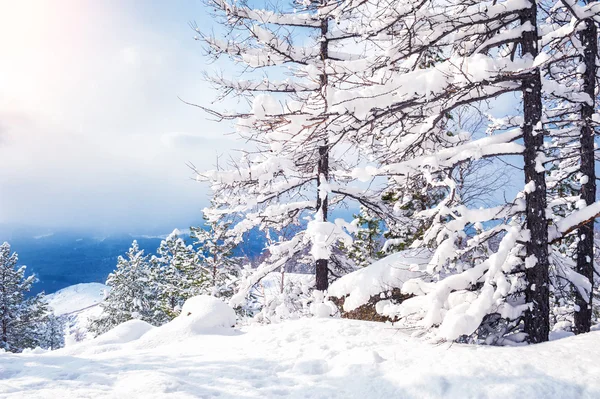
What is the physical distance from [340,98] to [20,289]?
30914 mm

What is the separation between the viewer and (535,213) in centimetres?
455

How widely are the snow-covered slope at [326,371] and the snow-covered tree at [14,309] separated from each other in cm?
2599

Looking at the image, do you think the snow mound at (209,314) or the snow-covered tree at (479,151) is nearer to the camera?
the snow-covered tree at (479,151)

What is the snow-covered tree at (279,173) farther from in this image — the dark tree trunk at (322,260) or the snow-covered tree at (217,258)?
the snow-covered tree at (217,258)

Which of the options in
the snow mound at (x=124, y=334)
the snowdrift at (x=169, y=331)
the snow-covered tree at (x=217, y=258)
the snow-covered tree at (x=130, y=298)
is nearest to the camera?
the snowdrift at (x=169, y=331)

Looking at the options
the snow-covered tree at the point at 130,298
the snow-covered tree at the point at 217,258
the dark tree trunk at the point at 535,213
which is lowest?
the snow-covered tree at the point at 130,298

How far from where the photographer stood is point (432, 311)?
432cm

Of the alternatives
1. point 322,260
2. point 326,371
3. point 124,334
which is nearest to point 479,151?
point 326,371

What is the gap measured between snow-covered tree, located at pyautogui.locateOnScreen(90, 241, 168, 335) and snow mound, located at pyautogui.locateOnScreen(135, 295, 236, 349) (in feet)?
75.1

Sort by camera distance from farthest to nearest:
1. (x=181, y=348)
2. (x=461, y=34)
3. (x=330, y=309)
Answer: (x=330, y=309) < (x=181, y=348) < (x=461, y=34)

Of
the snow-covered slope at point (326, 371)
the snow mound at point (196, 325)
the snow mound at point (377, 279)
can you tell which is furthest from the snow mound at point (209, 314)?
the snow mound at point (377, 279)

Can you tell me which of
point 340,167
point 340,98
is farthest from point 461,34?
point 340,167

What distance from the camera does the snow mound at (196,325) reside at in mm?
6422

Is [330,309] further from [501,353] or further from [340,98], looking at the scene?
[340,98]
